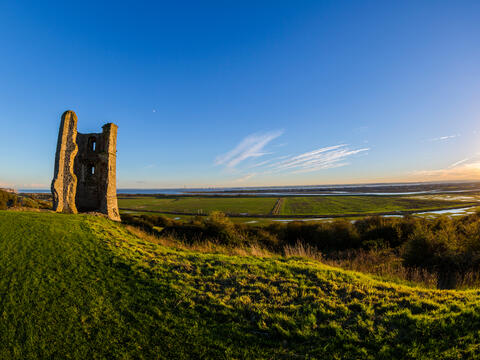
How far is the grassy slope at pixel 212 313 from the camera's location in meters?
3.21

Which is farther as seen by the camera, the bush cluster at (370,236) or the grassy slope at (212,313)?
the bush cluster at (370,236)

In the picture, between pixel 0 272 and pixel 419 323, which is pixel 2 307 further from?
pixel 419 323

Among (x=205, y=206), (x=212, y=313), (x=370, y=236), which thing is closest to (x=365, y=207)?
(x=370, y=236)

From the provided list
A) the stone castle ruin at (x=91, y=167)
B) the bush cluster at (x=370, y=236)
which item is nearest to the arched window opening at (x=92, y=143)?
the stone castle ruin at (x=91, y=167)

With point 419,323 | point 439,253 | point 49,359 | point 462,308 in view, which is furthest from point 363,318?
point 439,253

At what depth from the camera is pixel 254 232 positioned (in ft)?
69.6

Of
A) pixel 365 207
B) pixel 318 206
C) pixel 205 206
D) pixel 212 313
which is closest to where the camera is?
pixel 212 313

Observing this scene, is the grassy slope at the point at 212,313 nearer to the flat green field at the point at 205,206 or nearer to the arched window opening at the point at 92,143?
the arched window opening at the point at 92,143

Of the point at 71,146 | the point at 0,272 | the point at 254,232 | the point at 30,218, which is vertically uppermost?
the point at 71,146

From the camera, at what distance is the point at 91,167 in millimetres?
19641

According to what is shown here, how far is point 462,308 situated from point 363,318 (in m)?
2.12

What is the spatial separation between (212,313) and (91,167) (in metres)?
21.8

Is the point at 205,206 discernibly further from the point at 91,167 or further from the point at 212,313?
the point at 212,313

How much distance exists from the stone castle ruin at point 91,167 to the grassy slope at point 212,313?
42.7 feet
